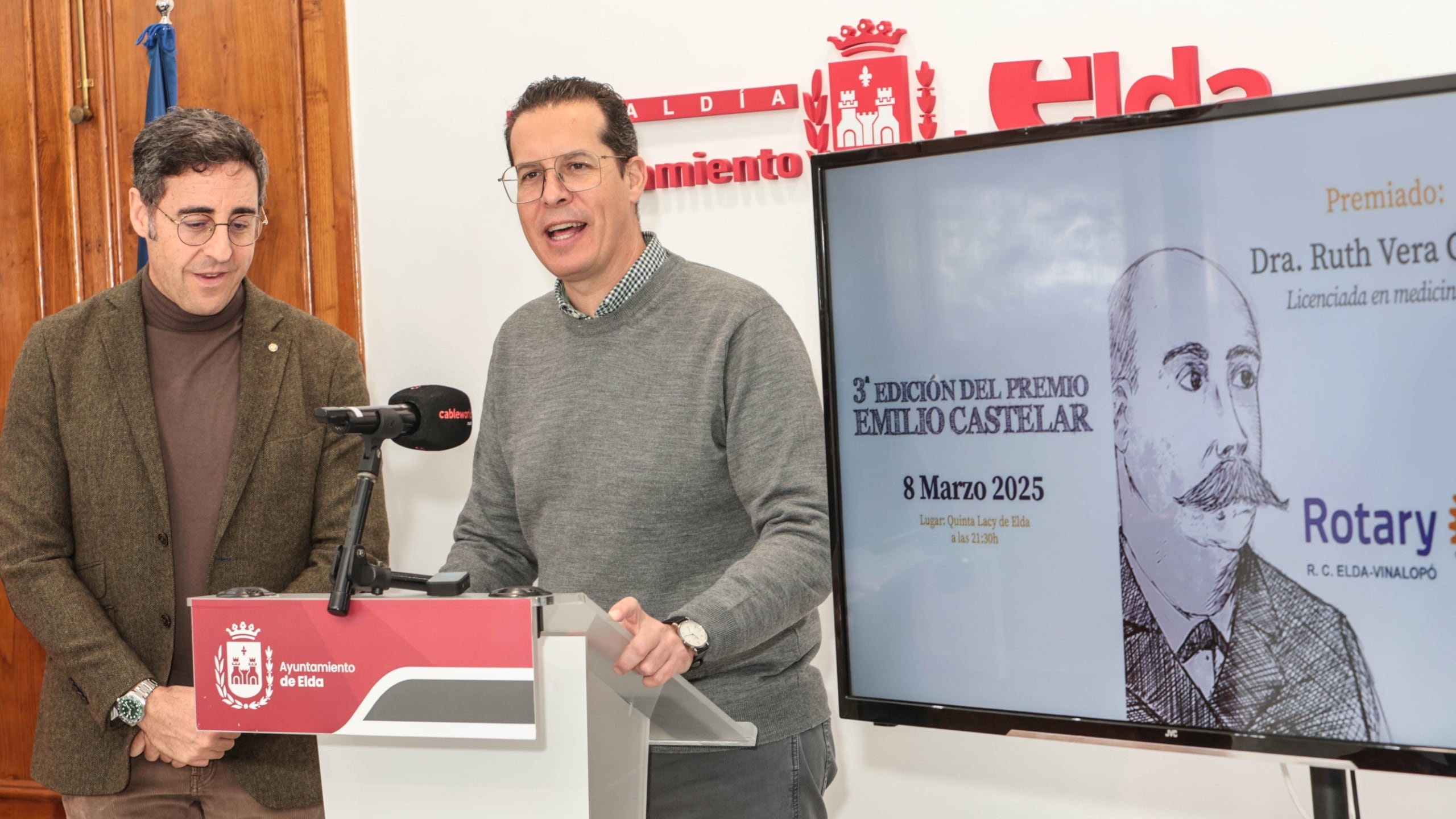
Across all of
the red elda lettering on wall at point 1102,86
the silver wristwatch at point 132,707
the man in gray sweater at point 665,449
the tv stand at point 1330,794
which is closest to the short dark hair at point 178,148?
the man in gray sweater at point 665,449

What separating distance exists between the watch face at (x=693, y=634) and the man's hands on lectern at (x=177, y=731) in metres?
0.84

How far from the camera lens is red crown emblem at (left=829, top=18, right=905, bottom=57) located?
2.88 m

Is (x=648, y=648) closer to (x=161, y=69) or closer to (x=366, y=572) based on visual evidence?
(x=366, y=572)

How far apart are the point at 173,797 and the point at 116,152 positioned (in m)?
2.35

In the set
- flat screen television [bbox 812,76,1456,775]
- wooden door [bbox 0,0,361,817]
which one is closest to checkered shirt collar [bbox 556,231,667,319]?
flat screen television [bbox 812,76,1456,775]

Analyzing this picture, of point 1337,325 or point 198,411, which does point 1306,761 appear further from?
point 198,411

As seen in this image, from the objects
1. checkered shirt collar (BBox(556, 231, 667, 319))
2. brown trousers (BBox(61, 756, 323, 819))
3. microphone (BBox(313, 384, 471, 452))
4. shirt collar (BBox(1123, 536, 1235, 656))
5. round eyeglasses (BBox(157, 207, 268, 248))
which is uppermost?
round eyeglasses (BBox(157, 207, 268, 248))

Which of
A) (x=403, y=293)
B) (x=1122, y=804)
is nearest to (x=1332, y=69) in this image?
(x=1122, y=804)

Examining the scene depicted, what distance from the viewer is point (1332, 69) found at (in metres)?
2.56

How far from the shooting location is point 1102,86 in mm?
2701

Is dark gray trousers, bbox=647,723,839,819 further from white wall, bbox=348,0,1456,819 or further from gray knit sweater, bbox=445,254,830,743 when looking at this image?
white wall, bbox=348,0,1456,819

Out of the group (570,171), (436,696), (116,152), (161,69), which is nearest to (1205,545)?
(436,696)

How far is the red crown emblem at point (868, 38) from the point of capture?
113 inches

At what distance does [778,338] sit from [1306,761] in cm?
93
